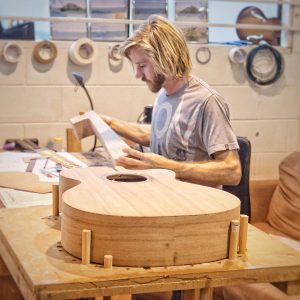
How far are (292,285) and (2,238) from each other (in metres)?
0.67

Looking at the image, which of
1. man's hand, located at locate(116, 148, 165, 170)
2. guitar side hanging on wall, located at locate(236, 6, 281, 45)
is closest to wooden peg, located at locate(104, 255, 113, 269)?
man's hand, located at locate(116, 148, 165, 170)

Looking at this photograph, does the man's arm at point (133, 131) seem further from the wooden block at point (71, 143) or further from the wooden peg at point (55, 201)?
the wooden peg at point (55, 201)

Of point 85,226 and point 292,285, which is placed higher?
point 85,226

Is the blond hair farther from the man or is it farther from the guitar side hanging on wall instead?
the guitar side hanging on wall

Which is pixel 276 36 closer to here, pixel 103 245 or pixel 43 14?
pixel 43 14

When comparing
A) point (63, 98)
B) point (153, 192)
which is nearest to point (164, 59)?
Result: point (153, 192)

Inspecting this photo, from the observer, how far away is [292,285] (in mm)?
1202

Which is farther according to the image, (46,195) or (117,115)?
(117,115)

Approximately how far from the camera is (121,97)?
11.3 feet

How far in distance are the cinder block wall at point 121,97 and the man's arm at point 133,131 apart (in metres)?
0.81

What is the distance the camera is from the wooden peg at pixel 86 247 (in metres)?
1.12

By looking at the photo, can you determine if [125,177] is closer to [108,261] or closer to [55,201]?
[55,201]

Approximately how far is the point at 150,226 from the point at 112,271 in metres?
0.11

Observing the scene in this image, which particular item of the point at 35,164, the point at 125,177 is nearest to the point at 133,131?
the point at 35,164
